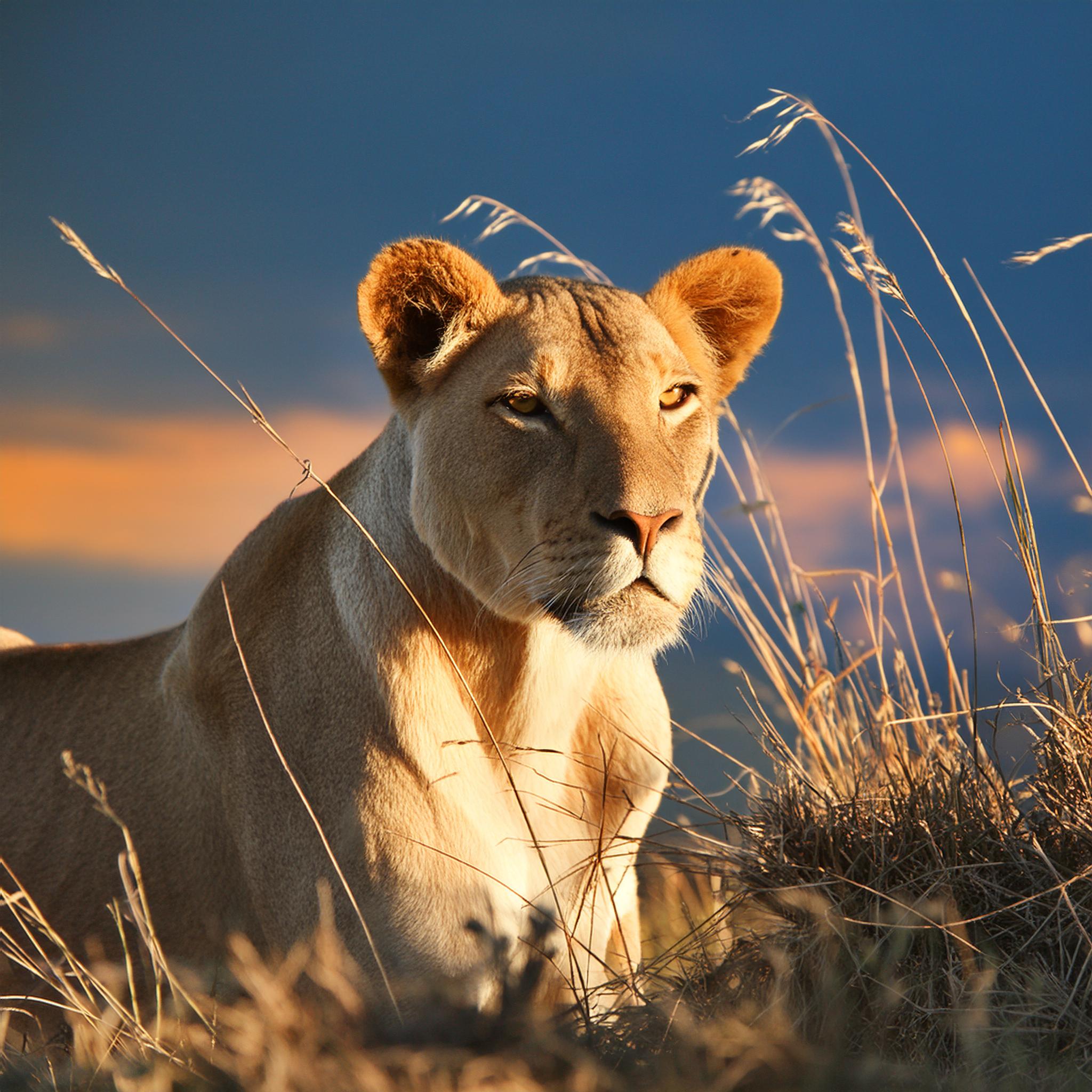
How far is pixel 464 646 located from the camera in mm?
3170

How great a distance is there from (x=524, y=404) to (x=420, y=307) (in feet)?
1.75

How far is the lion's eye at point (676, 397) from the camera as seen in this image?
333cm

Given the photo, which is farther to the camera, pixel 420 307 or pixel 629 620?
pixel 420 307

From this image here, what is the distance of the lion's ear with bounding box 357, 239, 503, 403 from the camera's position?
3.27 meters

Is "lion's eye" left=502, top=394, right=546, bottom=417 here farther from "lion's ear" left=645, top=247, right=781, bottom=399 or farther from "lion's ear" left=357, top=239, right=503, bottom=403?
"lion's ear" left=645, top=247, right=781, bottom=399

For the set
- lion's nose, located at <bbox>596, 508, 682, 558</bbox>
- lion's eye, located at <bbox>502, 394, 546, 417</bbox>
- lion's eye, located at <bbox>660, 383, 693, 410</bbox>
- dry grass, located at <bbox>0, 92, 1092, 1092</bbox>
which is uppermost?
lion's eye, located at <bbox>502, 394, 546, 417</bbox>

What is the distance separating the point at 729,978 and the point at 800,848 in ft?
1.70

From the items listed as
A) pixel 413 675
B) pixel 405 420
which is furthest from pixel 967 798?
pixel 405 420

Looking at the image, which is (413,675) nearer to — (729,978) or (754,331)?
(729,978)

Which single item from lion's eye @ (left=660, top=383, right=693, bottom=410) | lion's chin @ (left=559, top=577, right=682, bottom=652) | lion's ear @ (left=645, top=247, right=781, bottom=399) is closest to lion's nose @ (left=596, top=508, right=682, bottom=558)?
lion's chin @ (left=559, top=577, right=682, bottom=652)

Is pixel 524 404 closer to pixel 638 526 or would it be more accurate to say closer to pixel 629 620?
pixel 638 526

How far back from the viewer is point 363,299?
3.25 meters

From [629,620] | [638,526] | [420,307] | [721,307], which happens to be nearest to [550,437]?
[638,526]

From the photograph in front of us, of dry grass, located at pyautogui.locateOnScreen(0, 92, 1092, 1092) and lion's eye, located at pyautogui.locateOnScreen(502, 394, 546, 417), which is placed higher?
lion's eye, located at pyautogui.locateOnScreen(502, 394, 546, 417)
